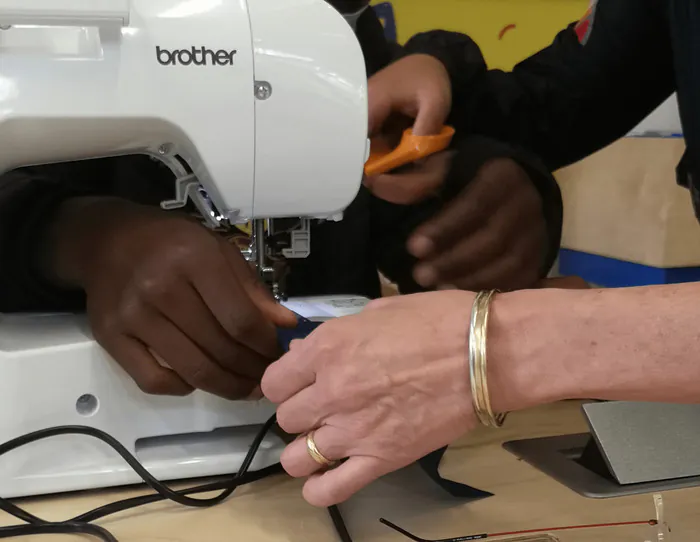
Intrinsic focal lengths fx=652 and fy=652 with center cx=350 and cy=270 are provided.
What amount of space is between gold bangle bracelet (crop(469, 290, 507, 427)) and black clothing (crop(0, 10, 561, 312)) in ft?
1.30

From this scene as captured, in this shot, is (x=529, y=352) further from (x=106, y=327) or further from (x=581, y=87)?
(x=581, y=87)

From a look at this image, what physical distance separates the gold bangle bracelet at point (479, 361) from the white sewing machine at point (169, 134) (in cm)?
17

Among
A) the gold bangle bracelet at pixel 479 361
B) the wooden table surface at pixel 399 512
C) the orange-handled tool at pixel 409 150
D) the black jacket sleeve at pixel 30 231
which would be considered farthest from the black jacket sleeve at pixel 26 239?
the gold bangle bracelet at pixel 479 361

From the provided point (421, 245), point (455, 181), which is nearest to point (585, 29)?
point (455, 181)

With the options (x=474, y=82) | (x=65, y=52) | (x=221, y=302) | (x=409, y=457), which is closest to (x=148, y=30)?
(x=65, y=52)

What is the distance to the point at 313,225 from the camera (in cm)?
91

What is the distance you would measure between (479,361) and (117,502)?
343 millimetres

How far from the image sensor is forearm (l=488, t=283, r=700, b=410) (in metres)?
0.43

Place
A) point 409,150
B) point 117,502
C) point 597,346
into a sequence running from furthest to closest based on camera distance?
1. point 409,150
2. point 117,502
3. point 597,346

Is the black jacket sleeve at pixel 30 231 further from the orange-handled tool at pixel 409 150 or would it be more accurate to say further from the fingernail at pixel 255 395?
the orange-handled tool at pixel 409 150

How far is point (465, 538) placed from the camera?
52 centimetres

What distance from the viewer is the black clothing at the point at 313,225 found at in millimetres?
699

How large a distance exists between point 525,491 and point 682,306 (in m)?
0.27

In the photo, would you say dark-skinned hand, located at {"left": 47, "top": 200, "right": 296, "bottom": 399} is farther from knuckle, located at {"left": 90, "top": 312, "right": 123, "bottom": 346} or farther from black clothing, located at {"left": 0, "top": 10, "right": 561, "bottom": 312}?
black clothing, located at {"left": 0, "top": 10, "right": 561, "bottom": 312}
